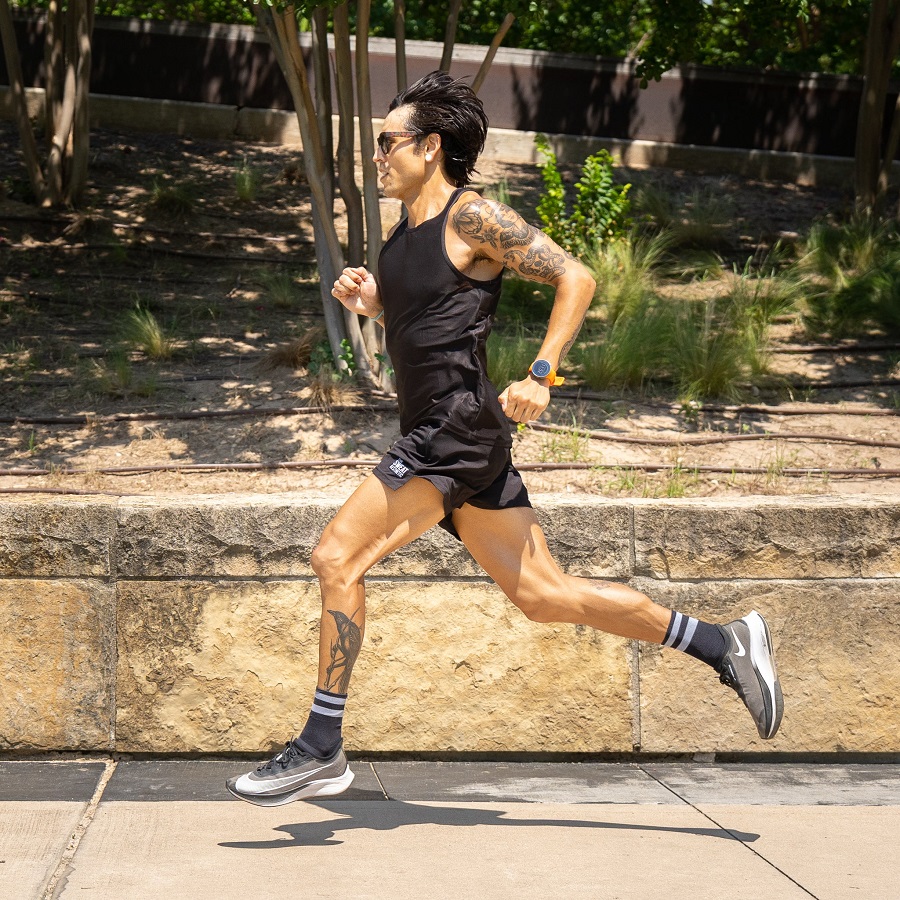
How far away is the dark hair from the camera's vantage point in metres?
3.50

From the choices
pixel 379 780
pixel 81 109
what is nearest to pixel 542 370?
pixel 379 780

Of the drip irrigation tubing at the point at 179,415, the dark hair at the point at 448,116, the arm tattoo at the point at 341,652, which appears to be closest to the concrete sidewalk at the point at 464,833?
the arm tattoo at the point at 341,652

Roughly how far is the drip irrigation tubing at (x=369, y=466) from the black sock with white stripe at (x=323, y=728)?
214 cm

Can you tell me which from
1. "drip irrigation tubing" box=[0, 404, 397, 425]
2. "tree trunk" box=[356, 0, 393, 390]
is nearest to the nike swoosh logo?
"drip irrigation tubing" box=[0, 404, 397, 425]

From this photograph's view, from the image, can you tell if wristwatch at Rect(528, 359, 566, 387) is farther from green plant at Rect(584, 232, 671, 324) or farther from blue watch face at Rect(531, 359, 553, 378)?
green plant at Rect(584, 232, 671, 324)

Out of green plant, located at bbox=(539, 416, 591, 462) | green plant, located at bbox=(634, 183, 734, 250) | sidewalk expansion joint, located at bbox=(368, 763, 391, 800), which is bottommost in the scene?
sidewalk expansion joint, located at bbox=(368, 763, 391, 800)

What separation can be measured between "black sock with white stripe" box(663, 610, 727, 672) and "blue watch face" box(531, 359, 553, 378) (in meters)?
0.93

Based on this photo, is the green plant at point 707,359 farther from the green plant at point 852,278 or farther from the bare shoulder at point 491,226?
the bare shoulder at point 491,226

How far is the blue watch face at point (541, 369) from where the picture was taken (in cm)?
333

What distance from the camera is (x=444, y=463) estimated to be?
11.3ft

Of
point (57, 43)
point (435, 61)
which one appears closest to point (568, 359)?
point (57, 43)

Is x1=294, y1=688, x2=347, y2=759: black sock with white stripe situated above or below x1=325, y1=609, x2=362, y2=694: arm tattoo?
below

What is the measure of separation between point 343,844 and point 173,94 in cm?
1423

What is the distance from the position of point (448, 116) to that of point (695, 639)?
5.95ft
